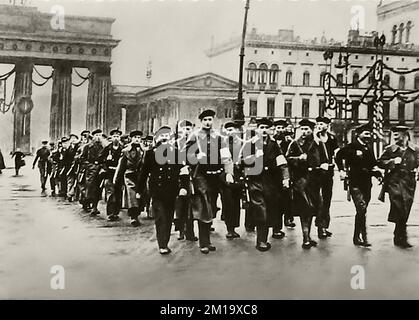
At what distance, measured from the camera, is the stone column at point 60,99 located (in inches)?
302

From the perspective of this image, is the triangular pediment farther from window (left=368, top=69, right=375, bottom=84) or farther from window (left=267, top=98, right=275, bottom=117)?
window (left=368, top=69, right=375, bottom=84)

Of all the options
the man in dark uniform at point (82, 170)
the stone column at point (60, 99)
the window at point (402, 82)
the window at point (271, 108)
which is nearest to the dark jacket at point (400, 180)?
the window at point (402, 82)

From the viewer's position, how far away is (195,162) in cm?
707

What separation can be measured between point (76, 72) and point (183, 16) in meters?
1.16

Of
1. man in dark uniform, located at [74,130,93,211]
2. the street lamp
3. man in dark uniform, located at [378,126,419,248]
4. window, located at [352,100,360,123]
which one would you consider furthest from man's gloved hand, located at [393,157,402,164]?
man in dark uniform, located at [74,130,93,211]

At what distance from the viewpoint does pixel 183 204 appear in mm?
7438

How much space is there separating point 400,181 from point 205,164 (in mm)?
1881

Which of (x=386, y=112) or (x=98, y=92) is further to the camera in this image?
(x=386, y=112)

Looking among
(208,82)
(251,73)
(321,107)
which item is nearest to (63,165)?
(208,82)

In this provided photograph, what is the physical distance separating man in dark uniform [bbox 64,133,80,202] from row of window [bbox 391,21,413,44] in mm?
3241

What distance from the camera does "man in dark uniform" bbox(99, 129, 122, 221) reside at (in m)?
7.91

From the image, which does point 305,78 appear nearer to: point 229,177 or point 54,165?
point 229,177
